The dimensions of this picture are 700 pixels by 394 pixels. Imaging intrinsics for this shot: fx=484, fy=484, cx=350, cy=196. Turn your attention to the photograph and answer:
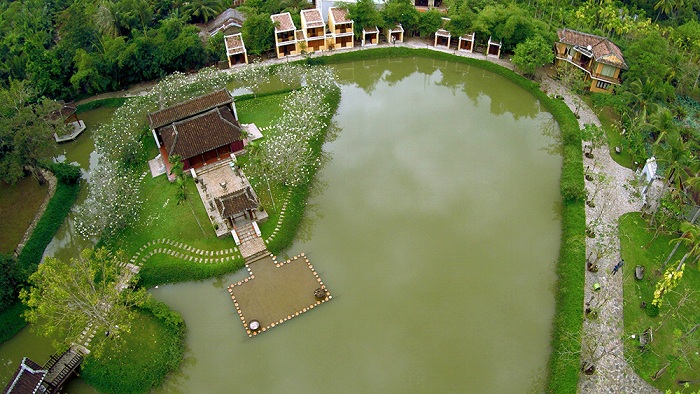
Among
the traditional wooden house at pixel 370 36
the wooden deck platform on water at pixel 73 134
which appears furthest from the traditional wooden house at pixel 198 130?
the traditional wooden house at pixel 370 36

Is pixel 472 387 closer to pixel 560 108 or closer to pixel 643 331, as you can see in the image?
pixel 643 331

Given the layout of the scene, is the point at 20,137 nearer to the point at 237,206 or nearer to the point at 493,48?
the point at 237,206

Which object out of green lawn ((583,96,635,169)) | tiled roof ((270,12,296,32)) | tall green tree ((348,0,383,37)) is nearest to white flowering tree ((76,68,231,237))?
tiled roof ((270,12,296,32))

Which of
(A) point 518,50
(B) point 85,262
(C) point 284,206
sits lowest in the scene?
(C) point 284,206

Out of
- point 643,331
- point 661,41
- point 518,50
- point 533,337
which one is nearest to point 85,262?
point 533,337

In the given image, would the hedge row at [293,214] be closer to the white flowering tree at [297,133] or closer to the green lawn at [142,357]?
the white flowering tree at [297,133]

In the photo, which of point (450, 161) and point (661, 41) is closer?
point (450, 161)
